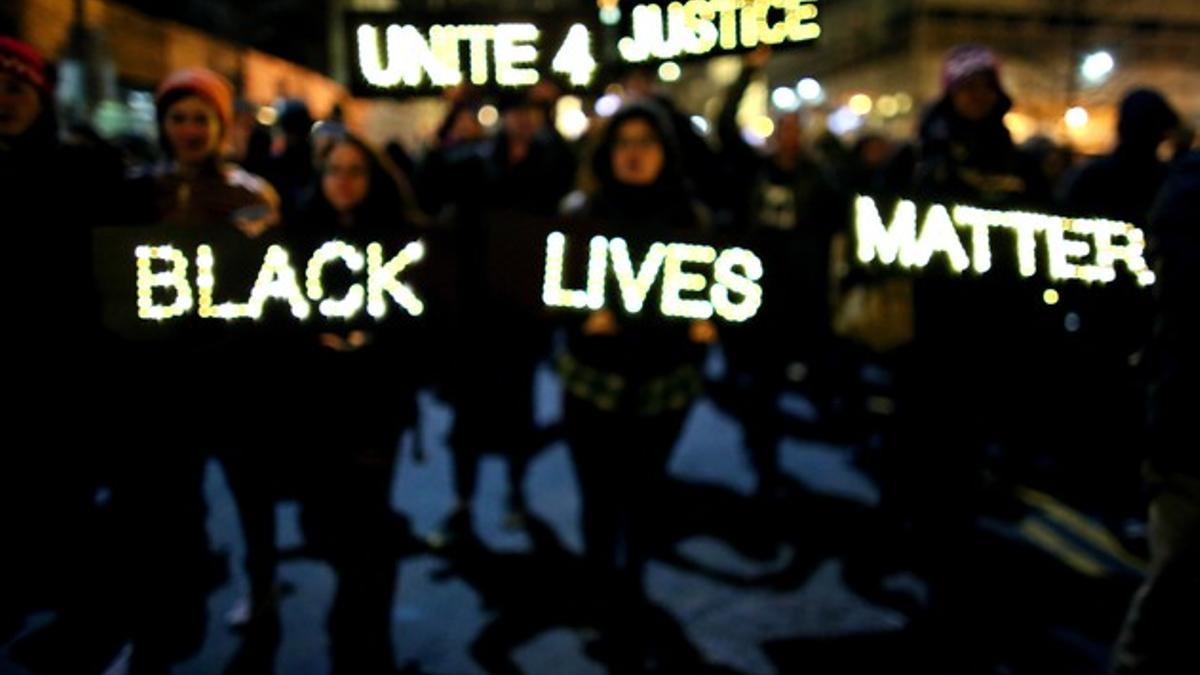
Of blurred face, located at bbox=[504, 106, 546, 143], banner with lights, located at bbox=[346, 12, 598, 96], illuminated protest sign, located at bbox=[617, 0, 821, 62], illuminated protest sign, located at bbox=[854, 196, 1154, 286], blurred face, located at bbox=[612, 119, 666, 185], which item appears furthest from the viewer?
blurred face, located at bbox=[504, 106, 546, 143]

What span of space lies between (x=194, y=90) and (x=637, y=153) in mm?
1726

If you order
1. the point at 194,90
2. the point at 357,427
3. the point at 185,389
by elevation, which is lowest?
the point at 357,427

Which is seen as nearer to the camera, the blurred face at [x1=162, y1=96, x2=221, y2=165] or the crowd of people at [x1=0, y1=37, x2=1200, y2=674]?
the crowd of people at [x1=0, y1=37, x2=1200, y2=674]

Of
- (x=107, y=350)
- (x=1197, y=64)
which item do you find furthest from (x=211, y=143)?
(x=1197, y=64)

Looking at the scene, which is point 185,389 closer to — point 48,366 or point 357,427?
point 48,366

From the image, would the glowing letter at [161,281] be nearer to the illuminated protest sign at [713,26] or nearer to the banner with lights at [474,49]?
the banner with lights at [474,49]

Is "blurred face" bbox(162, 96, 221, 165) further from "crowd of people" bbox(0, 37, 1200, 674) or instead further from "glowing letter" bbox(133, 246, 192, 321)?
"glowing letter" bbox(133, 246, 192, 321)

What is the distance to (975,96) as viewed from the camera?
3818 mm

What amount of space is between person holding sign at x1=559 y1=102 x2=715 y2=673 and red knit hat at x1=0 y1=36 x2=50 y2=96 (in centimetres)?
203

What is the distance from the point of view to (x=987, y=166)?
3.85 metres

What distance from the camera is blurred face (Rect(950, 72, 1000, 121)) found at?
12.4 feet

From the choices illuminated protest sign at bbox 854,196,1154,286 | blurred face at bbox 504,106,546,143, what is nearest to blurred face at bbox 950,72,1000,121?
illuminated protest sign at bbox 854,196,1154,286

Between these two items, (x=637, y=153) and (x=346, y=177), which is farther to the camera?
(x=346, y=177)

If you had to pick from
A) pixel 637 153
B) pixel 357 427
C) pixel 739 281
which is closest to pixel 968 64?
pixel 637 153
